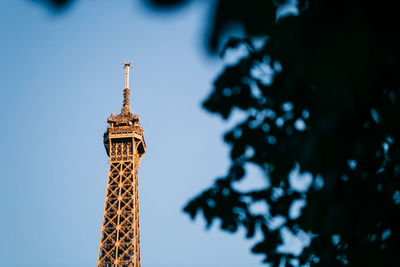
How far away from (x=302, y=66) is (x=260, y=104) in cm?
214

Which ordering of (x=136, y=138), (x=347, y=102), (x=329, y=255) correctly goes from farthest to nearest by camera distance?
(x=136, y=138), (x=329, y=255), (x=347, y=102)

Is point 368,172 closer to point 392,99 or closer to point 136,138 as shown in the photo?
point 392,99

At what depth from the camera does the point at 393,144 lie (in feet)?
14.8

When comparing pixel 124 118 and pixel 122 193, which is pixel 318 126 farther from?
pixel 124 118

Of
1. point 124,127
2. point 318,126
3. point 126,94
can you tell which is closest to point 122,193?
point 124,127

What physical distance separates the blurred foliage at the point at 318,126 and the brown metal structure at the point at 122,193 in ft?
128

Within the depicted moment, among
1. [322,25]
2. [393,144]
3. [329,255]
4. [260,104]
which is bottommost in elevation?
[329,255]

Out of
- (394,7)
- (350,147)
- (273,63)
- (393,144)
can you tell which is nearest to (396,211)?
(393,144)

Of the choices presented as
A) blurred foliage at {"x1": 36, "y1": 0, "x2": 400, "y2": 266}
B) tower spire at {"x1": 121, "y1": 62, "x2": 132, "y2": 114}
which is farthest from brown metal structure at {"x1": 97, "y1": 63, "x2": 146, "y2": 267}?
blurred foliage at {"x1": 36, "y1": 0, "x2": 400, "y2": 266}

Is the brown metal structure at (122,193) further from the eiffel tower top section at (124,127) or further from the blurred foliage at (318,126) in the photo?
the blurred foliage at (318,126)

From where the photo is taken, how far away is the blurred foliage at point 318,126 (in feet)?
6.01

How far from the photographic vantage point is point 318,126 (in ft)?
8.45

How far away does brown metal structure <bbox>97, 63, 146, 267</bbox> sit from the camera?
42031 millimetres

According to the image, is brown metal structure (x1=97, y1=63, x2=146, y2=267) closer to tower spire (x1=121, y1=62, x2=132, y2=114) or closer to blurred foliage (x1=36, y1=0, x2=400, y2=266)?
tower spire (x1=121, y1=62, x2=132, y2=114)
